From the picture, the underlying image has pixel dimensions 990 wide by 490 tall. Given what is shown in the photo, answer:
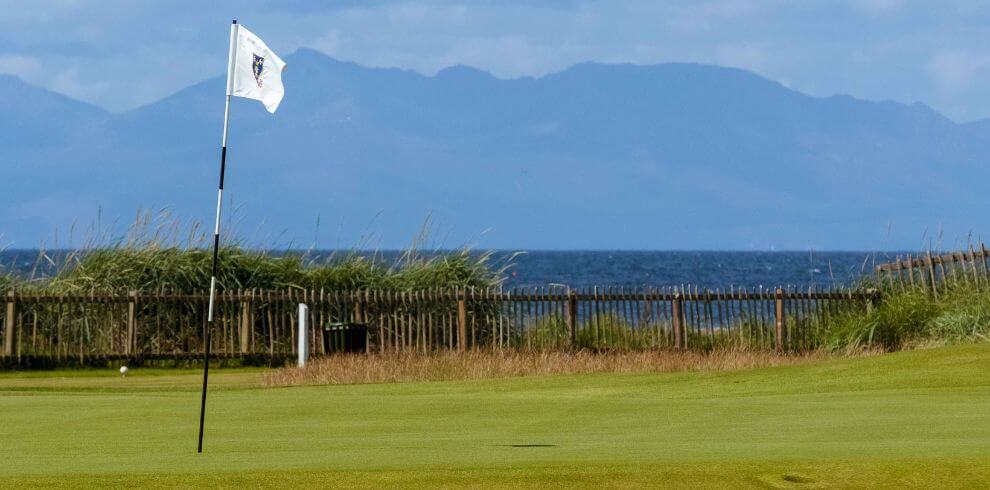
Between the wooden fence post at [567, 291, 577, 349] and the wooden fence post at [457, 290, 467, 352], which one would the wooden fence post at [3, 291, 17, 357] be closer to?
the wooden fence post at [457, 290, 467, 352]

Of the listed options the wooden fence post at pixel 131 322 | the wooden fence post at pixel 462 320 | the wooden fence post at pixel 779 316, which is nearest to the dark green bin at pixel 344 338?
the wooden fence post at pixel 462 320

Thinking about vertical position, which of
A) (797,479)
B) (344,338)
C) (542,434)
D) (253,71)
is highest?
(253,71)

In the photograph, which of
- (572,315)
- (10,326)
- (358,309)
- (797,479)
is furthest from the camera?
(572,315)

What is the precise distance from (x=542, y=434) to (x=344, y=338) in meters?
13.5

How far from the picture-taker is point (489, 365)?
2198 cm

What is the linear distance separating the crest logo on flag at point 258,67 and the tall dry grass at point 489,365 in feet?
30.3

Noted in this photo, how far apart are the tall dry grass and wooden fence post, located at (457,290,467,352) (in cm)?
148

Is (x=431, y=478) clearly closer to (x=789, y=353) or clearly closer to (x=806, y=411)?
(x=806, y=411)

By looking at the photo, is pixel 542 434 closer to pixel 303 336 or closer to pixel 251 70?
pixel 251 70

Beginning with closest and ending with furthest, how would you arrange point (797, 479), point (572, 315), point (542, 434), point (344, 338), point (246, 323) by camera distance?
point (797, 479) → point (542, 434) → point (344, 338) → point (246, 323) → point (572, 315)

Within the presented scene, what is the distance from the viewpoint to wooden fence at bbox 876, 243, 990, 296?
26062mm

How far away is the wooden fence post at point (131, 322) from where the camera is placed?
25359 mm

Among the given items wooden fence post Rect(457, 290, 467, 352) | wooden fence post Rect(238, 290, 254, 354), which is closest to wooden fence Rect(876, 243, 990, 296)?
wooden fence post Rect(457, 290, 467, 352)

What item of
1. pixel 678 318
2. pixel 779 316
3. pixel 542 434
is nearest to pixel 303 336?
pixel 678 318
